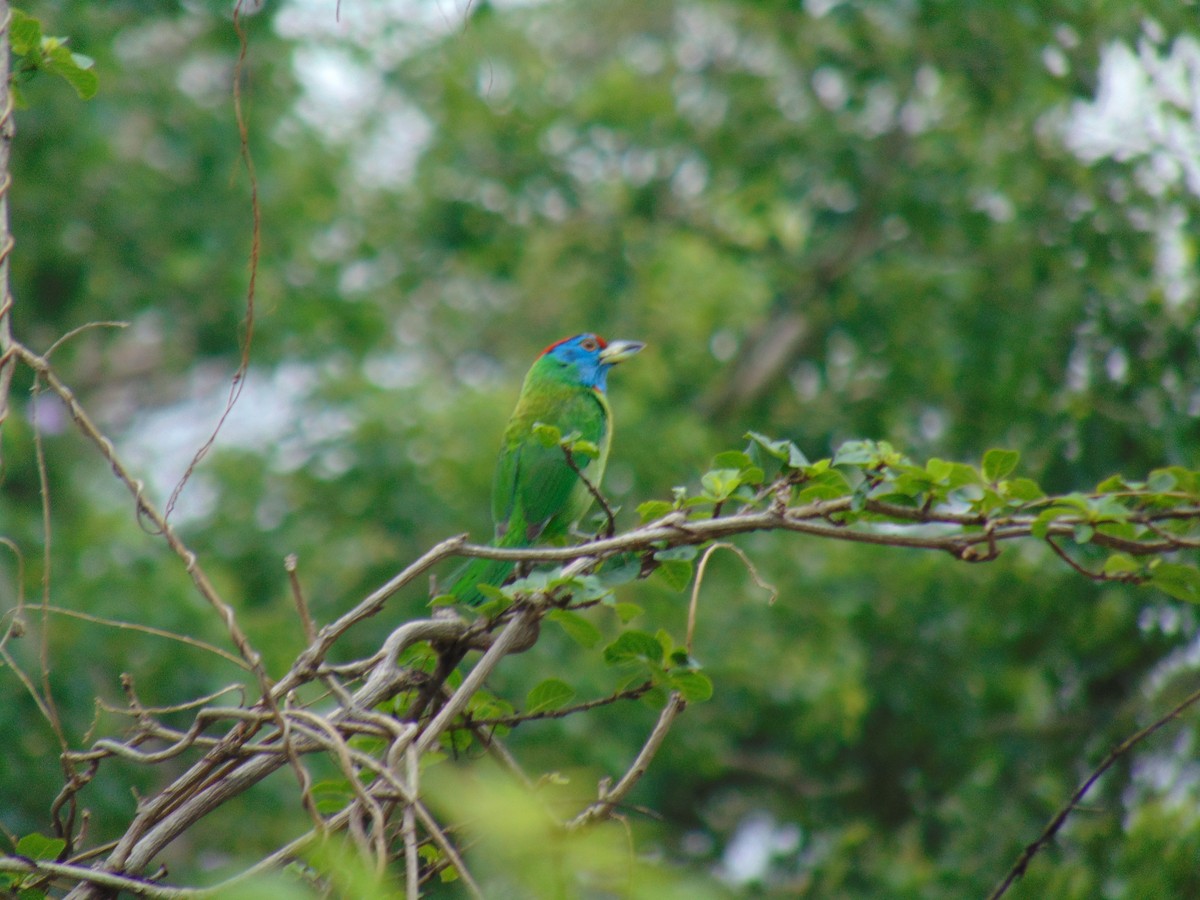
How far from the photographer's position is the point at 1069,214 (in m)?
5.65

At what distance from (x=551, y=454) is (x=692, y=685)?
167cm

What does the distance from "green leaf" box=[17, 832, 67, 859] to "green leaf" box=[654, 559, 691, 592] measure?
0.91 metres

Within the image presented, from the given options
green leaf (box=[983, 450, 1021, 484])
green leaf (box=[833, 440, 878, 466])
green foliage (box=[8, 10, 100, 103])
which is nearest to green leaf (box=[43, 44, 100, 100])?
green foliage (box=[8, 10, 100, 103])

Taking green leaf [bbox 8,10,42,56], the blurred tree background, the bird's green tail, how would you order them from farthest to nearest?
the blurred tree background, the bird's green tail, green leaf [bbox 8,10,42,56]

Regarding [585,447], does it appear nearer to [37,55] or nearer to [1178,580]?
[1178,580]

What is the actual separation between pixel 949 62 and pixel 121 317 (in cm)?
544

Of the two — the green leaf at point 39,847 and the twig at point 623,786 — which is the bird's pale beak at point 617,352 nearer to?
the twig at point 623,786

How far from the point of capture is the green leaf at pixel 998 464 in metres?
1.79

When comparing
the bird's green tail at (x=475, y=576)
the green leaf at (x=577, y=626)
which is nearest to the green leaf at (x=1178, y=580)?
the green leaf at (x=577, y=626)

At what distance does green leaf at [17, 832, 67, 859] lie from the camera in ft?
5.68

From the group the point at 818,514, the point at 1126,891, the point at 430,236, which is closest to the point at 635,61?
the point at 430,236

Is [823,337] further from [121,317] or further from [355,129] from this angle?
[355,129]

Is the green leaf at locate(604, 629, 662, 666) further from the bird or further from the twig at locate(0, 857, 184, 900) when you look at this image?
the bird

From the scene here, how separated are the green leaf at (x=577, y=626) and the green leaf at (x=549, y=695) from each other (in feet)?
0.27
